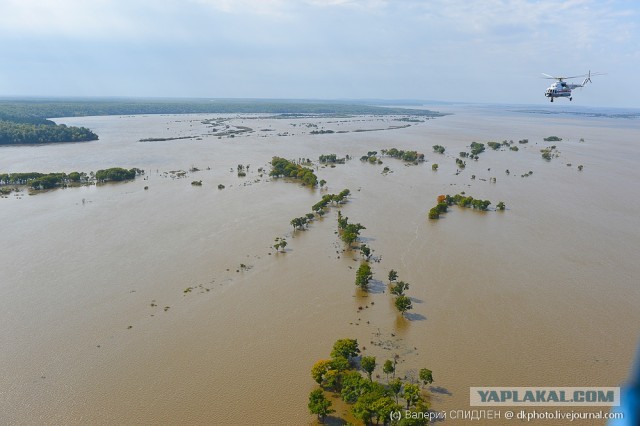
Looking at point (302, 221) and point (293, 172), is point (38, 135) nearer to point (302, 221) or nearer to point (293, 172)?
point (293, 172)

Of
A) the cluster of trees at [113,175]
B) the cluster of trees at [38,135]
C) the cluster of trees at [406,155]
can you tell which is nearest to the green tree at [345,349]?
the cluster of trees at [113,175]

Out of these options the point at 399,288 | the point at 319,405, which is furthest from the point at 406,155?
the point at 319,405

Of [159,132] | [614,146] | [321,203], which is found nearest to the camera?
[321,203]

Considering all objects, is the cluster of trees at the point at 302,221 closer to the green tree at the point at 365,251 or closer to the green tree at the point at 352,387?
the green tree at the point at 365,251

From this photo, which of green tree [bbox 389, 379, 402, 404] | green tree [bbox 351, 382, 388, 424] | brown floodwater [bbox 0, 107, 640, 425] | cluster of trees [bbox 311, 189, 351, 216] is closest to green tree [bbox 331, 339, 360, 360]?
brown floodwater [bbox 0, 107, 640, 425]

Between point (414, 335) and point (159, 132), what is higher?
point (159, 132)

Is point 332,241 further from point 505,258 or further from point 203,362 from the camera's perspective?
point 203,362

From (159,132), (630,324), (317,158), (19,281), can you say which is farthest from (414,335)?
(159,132)
